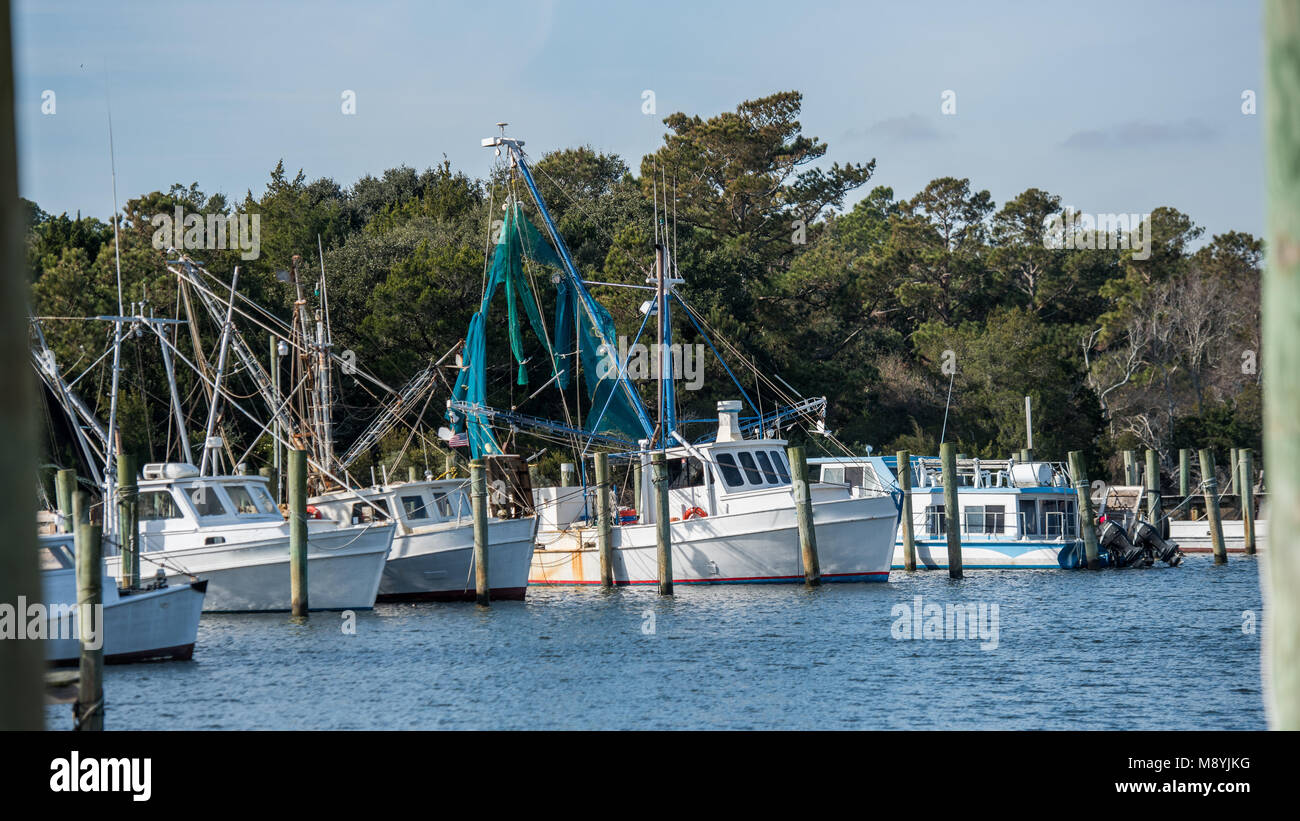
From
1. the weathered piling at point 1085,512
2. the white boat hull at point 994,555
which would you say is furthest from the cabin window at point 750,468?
the weathered piling at point 1085,512

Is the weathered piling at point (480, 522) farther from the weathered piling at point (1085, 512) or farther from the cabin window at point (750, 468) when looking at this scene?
the weathered piling at point (1085, 512)

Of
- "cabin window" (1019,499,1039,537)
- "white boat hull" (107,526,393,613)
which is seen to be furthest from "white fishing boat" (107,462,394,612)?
"cabin window" (1019,499,1039,537)

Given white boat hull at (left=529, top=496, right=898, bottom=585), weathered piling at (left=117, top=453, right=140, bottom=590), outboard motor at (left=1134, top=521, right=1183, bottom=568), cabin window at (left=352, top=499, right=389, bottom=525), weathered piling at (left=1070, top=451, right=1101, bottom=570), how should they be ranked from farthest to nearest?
outboard motor at (left=1134, top=521, right=1183, bottom=568)
weathered piling at (left=1070, top=451, right=1101, bottom=570)
white boat hull at (left=529, top=496, right=898, bottom=585)
cabin window at (left=352, top=499, right=389, bottom=525)
weathered piling at (left=117, top=453, right=140, bottom=590)

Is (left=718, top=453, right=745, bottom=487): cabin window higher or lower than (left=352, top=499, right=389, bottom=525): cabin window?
higher

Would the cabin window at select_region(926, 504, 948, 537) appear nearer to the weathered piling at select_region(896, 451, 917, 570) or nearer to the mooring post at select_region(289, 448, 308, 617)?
the weathered piling at select_region(896, 451, 917, 570)

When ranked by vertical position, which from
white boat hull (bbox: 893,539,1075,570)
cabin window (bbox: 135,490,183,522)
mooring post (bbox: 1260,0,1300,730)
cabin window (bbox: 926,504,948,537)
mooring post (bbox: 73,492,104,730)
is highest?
mooring post (bbox: 1260,0,1300,730)

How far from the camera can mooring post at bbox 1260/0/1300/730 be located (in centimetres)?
326

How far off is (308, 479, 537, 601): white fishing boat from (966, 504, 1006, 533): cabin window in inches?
607

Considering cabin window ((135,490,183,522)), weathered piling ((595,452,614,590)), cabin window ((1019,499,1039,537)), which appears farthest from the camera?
cabin window ((1019,499,1039,537))
